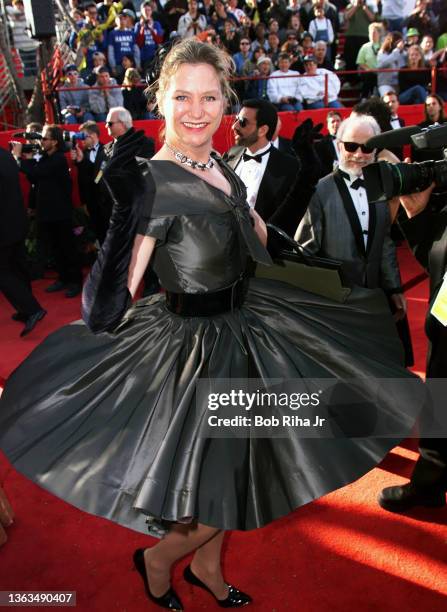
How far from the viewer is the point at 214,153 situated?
232cm

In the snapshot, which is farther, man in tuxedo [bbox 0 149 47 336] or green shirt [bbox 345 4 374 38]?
green shirt [bbox 345 4 374 38]

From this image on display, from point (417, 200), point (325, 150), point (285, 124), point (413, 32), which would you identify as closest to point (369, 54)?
point (413, 32)

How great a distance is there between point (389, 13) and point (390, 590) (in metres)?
11.9

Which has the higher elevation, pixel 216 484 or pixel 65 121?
pixel 65 121

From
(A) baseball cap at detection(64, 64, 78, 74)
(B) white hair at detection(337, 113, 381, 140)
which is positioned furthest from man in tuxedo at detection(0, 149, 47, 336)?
(A) baseball cap at detection(64, 64, 78, 74)

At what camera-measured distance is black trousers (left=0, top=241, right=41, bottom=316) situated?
17.5 ft

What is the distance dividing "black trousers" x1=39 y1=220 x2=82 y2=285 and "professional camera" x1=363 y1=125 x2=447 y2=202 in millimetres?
4806

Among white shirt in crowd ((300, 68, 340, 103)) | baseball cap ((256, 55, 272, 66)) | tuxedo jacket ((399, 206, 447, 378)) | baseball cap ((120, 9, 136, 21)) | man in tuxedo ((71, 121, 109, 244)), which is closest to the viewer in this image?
tuxedo jacket ((399, 206, 447, 378))

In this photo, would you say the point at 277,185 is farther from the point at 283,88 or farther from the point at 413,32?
the point at 413,32

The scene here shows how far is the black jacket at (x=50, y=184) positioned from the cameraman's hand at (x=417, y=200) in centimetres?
457

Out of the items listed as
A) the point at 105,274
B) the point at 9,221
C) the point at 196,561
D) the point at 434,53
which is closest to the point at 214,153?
the point at 105,274

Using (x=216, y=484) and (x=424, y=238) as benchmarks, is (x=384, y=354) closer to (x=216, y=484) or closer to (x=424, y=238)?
(x=424, y=238)

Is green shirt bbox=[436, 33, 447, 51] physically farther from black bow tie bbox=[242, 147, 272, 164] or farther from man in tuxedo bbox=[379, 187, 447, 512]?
man in tuxedo bbox=[379, 187, 447, 512]

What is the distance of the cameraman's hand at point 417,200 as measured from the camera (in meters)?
2.50
